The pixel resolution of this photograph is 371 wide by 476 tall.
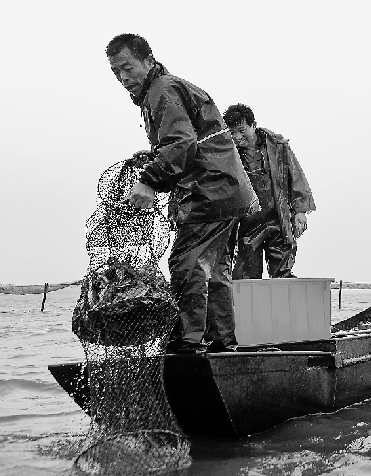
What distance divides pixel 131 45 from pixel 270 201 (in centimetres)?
328

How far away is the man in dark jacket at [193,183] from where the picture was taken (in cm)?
357

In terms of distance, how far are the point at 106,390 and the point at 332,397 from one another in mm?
1754

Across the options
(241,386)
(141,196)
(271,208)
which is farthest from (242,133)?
(241,386)

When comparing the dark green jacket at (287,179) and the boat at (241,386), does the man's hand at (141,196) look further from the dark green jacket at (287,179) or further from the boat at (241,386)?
the dark green jacket at (287,179)

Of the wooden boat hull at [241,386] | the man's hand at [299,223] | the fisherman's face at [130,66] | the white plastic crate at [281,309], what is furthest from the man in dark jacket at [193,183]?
the man's hand at [299,223]

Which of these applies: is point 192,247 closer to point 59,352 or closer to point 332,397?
point 332,397

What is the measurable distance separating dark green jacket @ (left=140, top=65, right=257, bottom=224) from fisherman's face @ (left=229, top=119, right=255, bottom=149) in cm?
271

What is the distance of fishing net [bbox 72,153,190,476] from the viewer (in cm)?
310

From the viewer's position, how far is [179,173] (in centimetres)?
353

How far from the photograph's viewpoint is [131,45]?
367 centimetres

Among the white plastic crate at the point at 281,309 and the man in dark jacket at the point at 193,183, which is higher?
the man in dark jacket at the point at 193,183

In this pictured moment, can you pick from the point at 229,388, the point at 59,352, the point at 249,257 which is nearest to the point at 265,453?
the point at 229,388

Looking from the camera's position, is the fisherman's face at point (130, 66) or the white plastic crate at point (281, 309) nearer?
the fisherman's face at point (130, 66)

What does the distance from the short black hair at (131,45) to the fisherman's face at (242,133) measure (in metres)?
2.97
